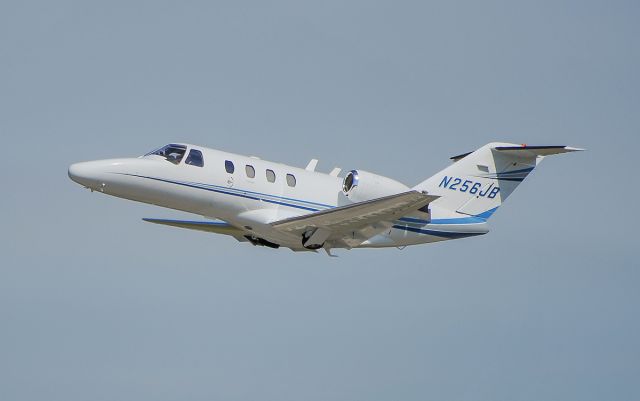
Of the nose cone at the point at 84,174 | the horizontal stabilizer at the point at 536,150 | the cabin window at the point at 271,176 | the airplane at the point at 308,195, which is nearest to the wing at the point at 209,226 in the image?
the airplane at the point at 308,195

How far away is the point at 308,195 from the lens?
28.1 metres

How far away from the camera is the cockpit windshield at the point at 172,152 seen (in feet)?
88.6

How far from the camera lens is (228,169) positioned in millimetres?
27281

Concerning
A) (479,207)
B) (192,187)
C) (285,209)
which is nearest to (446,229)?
(479,207)

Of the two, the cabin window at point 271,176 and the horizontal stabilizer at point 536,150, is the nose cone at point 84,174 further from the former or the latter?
the horizontal stabilizer at point 536,150

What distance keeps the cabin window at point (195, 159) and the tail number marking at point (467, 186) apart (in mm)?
7212

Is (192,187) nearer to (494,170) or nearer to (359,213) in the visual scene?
(359,213)

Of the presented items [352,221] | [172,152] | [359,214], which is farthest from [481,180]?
[172,152]

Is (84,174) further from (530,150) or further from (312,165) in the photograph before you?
(530,150)

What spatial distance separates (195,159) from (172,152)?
2.05ft

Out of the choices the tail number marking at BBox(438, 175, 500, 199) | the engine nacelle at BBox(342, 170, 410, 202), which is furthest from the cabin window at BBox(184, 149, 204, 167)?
the tail number marking at BBox(438, 175, 500, 199)

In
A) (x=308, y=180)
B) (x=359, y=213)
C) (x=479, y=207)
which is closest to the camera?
(x=359, y=213)

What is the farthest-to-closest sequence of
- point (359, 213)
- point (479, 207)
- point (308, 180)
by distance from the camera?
point (479, 207) < point (308, 180) < point (359, 213)

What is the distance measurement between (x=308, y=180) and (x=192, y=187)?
3.25 metres
